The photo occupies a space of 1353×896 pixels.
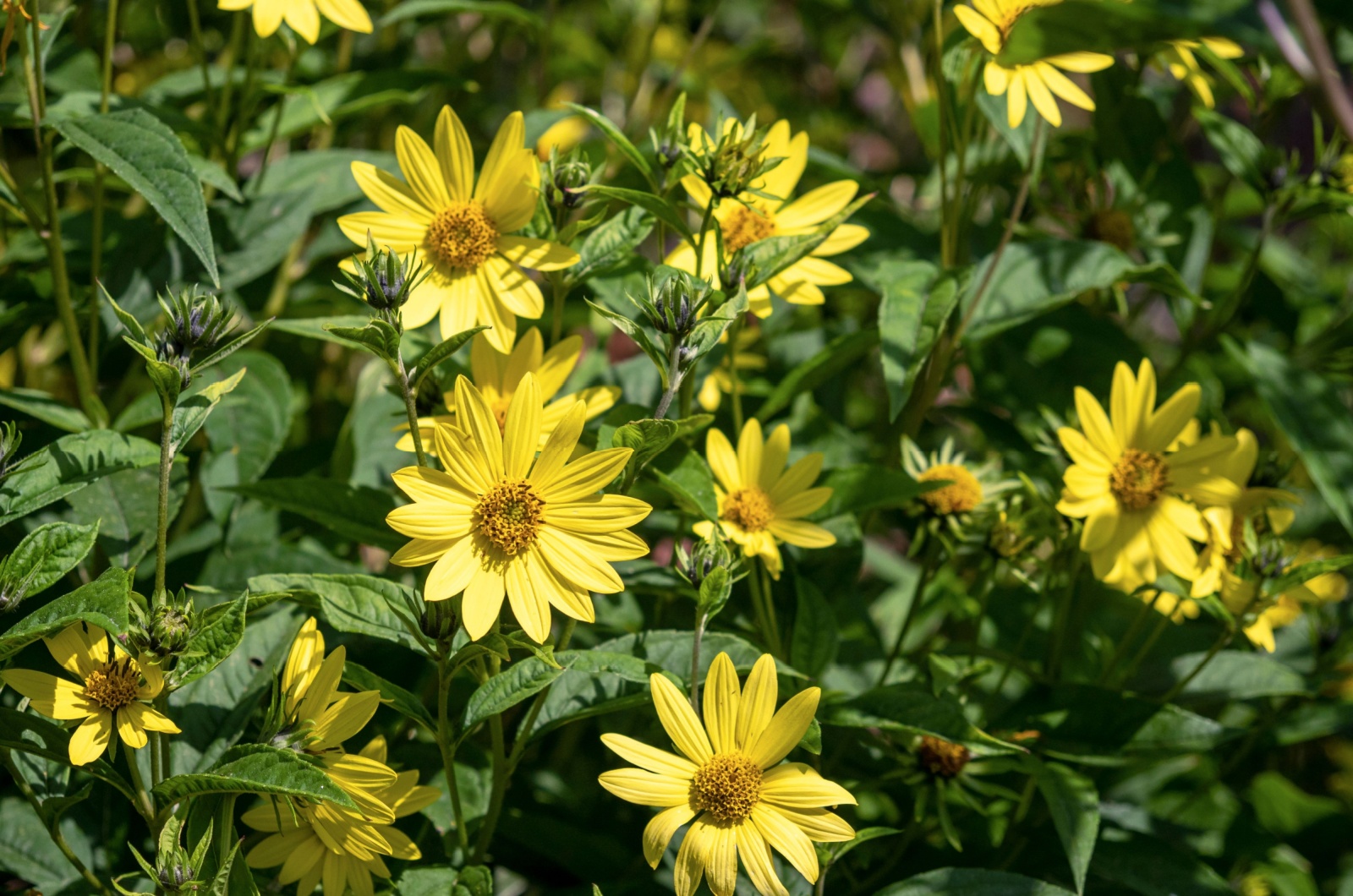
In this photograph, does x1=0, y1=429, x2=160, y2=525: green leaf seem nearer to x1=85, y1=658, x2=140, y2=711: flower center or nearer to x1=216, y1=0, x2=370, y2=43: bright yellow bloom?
x1=85, y1=658, x2=140, y2=711: flower center

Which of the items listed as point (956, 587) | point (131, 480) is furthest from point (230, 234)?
point (956, 587)

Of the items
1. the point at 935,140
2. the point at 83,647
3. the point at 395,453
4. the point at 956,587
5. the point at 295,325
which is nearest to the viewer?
the point at 83,647

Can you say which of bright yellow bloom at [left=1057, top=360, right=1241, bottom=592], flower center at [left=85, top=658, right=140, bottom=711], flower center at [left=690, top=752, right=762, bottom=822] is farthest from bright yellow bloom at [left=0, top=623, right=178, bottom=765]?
bright yellow bloom at [left=1057, top=360, right=1241, bottom=592]

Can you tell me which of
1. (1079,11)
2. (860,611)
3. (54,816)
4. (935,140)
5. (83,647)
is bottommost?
(860,611)

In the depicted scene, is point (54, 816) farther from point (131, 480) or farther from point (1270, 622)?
point (1270, 622)

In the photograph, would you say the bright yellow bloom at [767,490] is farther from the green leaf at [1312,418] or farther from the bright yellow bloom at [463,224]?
the green leaf at [1312,418]

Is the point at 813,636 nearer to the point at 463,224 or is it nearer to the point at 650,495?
the point at 650,495
